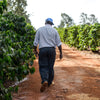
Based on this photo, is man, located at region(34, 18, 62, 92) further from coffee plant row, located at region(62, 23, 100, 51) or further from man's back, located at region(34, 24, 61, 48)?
coffee plant row, located at region(62, 23, 100, 51)

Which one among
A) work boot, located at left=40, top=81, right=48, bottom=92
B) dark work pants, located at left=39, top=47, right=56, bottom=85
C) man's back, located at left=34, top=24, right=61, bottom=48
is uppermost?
man's back, located at left=34, top=24, right=61, bottom=48

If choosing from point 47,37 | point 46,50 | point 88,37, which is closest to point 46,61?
point 46,50

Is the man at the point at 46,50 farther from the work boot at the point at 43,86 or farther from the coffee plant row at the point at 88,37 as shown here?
the coffee plant row at the point at 88,37

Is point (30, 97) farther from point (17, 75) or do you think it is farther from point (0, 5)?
point (0, 5)

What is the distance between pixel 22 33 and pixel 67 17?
69096 millimetres

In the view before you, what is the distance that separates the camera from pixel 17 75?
10.1 ft

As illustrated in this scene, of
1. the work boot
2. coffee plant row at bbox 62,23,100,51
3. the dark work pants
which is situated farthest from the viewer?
coffee plant row at bbox 62,23,100,51

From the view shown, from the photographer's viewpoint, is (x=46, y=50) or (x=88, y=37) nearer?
(x=46, y=50)

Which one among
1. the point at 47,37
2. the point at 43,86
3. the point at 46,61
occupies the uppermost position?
the point at 47,37

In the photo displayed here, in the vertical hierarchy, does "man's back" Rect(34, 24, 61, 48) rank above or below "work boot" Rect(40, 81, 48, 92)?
above

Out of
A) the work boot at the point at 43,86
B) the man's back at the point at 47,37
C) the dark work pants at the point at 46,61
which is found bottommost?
the work boot at the point at 43,86

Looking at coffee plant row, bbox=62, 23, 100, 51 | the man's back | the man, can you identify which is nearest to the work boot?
the man

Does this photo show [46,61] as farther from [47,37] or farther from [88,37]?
[88,37]

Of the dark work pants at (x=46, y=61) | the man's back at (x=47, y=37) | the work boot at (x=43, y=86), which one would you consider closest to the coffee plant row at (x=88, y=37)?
the man's back at (x=47, y=37)
